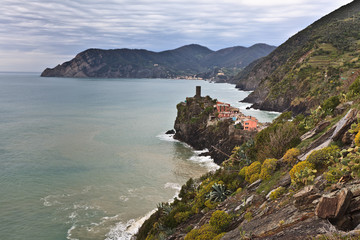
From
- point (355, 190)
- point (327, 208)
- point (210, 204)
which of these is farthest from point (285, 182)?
point (210, 204)

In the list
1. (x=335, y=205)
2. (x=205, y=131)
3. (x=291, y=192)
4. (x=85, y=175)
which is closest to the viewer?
(x=335, y=205)

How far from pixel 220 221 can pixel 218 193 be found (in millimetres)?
5943

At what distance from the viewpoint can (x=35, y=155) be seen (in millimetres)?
53594

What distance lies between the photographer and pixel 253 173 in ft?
68.1

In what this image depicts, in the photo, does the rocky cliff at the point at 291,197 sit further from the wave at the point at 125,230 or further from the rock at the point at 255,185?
the wave at the point at 125,230

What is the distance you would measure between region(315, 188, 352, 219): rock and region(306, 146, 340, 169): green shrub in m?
4.53

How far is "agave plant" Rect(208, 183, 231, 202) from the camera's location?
21.5m

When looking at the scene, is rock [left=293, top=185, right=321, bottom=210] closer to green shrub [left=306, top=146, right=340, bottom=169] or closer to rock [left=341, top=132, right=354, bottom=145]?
green shrub [left=306, top=146, right=340, bottom=169]

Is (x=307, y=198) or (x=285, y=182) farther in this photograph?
(x=285, y=182)

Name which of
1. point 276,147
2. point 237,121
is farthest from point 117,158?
point 276,147

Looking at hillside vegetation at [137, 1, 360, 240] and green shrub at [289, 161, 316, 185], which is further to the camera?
green shrub at [289, 161, 316, 185]

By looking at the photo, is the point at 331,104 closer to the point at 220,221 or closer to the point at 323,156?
the point at 323,156

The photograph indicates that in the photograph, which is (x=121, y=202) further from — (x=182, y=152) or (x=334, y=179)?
(x=334, y=179)

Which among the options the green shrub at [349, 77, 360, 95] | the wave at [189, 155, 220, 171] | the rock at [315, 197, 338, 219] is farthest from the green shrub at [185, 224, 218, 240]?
the wave at [189, 155, 220, 171]
